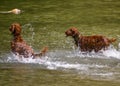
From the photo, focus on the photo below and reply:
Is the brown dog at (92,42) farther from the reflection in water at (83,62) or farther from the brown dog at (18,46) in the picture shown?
the brown dog at (18,46)

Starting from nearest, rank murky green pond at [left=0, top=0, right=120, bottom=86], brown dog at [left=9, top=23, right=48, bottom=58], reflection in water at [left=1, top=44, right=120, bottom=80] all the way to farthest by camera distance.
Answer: murky green pond at [left=0, top=0, right=120, bottom=86], reflection in water at [left=1, top=44, right=120, bottom=80], brown dog at [left=9, top=23, right=48, bottom=58]

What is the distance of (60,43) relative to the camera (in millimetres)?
13516

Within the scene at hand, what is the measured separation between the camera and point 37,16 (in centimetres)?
1786

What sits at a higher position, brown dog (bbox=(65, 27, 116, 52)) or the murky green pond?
brown dog (bbox=(65, 27, 116, 52))

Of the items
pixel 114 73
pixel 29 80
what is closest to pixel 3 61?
pixel 29 80

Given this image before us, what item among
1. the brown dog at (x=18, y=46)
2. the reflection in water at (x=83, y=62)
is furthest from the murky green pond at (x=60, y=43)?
the brown dog at (x=18, y=46)

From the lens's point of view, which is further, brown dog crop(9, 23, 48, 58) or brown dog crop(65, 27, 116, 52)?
brown dog crop(65, 27, 116, 52)

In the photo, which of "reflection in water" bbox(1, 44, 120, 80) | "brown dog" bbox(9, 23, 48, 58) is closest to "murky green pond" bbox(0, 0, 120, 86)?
"reflection in water" bbox(1, 44, 120, 80)

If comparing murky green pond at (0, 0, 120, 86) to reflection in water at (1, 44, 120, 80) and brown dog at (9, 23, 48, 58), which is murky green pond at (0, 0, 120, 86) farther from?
brown dog at (9, 23, 48, 58)

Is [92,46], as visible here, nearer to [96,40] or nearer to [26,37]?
[96,40]

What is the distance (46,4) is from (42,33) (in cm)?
536

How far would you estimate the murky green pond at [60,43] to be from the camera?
10.3 metres

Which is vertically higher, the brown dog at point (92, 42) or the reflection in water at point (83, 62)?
the brown dog at point (92, 42)

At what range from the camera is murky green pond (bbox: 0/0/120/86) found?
10.3 m
